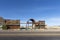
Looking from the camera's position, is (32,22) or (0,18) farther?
(0,18)

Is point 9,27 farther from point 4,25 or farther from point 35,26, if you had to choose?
point 35,26

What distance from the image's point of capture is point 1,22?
61.6 meters

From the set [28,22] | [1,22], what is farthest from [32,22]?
[1,22]

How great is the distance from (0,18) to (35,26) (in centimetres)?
1293

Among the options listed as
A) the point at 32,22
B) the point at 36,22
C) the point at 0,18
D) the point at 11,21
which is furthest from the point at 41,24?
the point at 0,18

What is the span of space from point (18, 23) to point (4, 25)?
4.82 meters

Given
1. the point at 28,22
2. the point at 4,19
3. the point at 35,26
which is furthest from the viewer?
the point at 4,19

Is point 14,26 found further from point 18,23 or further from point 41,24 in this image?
point 41,24

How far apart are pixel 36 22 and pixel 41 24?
1890mm

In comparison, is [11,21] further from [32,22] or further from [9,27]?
[32,22]

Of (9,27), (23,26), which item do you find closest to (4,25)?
(9,27)

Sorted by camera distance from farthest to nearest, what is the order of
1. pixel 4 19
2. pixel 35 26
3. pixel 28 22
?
pixel 4 19, pixel 35 26, pixel 28 22

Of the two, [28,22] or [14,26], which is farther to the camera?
[14,26]

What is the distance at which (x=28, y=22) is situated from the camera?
5409 centimetres
